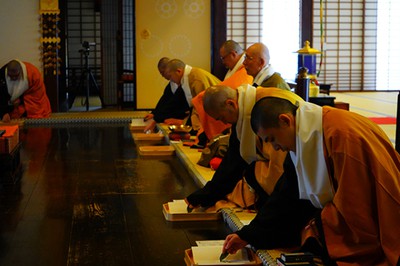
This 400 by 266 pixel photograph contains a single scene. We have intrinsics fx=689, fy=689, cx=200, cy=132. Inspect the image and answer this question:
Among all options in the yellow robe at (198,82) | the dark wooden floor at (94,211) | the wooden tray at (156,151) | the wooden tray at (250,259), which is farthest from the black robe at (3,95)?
the wooden tray at (250,259)

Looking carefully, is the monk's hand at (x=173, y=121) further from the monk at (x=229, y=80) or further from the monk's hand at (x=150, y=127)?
the monk at (x=229, y=80)

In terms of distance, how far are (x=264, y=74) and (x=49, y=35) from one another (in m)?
5.32

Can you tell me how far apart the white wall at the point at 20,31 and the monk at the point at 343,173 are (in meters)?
7.53

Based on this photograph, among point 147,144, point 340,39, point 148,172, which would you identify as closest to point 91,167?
point 148,172

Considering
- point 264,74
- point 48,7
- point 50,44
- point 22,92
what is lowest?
point 22,92

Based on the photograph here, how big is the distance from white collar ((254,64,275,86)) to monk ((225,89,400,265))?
231cm

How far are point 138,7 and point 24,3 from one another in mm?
1598

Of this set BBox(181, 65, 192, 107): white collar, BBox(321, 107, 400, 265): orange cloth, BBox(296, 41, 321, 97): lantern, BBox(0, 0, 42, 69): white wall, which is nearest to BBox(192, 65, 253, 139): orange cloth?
BBox(181, 65, 192, 107): white collar

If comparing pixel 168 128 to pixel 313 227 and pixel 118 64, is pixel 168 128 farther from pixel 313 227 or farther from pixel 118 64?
pixel 313 227

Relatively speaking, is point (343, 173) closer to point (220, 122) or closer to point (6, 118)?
point (220, 122)

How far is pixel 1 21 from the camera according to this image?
9.70 m

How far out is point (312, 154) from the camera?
271 centimetres

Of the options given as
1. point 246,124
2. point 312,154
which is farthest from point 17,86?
point 312,154

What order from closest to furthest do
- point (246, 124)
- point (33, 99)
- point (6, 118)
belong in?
point (246, 124) → point (6, 118) → point (33, 99)
